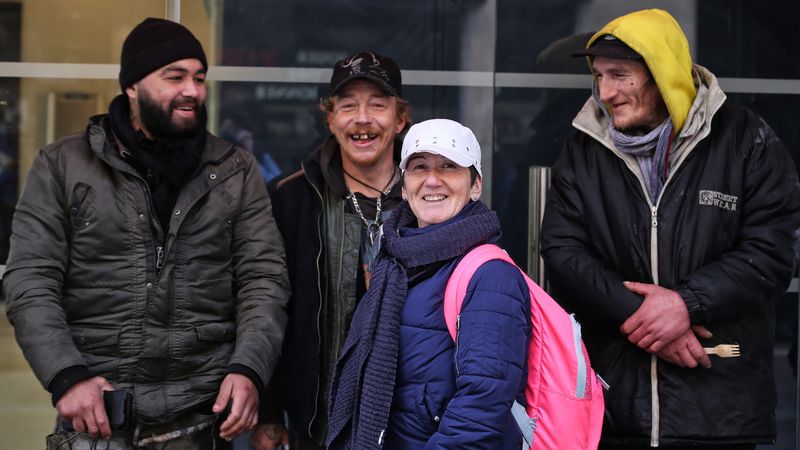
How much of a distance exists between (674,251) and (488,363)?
4.23 feet

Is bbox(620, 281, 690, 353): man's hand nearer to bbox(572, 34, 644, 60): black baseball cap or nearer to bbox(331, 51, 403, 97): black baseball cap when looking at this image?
bbox(572, 34, 644, 60): black baseball cap

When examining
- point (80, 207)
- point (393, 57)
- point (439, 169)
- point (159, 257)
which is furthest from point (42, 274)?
point (393, 57)

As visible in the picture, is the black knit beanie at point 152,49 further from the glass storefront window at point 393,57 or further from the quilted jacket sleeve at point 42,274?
the glass storefront window at point 393,57

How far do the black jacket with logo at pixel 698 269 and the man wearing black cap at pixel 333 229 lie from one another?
29.5 inches

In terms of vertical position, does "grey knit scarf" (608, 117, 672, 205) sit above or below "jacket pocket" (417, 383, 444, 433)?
above

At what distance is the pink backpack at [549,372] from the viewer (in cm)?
307

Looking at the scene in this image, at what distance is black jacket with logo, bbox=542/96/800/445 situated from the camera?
3848 millimetres

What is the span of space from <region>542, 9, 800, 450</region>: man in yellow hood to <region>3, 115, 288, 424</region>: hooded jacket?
1.22 meters

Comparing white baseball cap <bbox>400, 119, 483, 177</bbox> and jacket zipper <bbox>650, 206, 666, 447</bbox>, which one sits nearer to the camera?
white baseball cap <bbox>400, 119, 483, 177</bbox>

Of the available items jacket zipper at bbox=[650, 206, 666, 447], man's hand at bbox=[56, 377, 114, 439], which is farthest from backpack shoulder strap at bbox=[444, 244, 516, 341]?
man's hand at bbox=[56, 377, 114, 439]

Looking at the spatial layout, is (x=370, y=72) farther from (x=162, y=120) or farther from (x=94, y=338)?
(x=94, y=338)

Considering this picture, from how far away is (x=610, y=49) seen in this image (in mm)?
4008

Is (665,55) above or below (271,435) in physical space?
above

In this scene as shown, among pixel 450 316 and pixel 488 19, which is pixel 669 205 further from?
pixel 488 19
